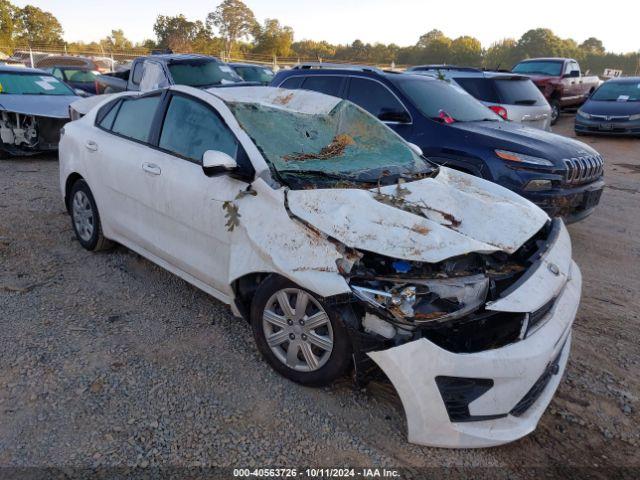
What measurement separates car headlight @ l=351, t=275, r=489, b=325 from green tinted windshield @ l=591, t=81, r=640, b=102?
42.3 ft

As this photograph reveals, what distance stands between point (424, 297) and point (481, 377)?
1.48 feet

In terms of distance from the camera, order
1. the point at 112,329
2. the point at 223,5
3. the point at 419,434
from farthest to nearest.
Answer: the point at 223,5
the point at 112,329
the point at 419,434

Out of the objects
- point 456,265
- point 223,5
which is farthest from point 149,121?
point 223,5

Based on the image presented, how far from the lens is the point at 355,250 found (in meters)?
2.53

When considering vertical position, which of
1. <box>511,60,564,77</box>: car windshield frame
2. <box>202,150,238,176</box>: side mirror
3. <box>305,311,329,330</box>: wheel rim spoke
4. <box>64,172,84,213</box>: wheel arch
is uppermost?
<box>511,60,564,77</box>: car windshield frame

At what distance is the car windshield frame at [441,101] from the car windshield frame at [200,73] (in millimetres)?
4395

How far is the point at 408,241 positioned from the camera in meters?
2.54

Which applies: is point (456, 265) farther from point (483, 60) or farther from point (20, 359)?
point (483, 60)

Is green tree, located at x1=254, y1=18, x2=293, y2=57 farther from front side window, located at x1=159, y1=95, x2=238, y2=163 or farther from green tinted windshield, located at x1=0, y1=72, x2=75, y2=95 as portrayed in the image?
front side window, located at x1=159, y1=95, x2=238, y2=163

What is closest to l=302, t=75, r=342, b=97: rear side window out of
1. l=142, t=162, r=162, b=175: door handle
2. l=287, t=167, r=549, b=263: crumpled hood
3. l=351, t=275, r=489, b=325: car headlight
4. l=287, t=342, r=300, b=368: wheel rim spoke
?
l=142, t=162, r=162, b=175: door handle

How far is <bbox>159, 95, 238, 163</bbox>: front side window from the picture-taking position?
3.30 m

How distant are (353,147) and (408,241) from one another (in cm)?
128

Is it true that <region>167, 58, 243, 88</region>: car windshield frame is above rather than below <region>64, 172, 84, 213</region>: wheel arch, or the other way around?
above

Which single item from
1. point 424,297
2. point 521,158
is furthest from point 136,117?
→ point 521,158
